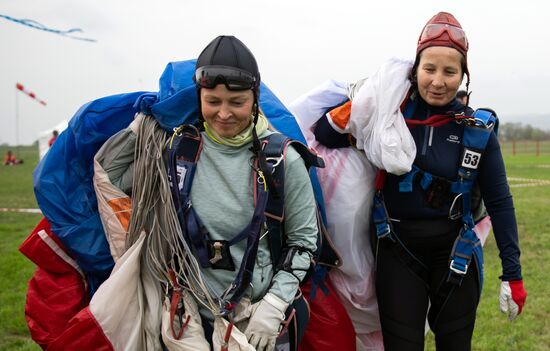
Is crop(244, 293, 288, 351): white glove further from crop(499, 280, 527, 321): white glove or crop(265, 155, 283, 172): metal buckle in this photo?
crop(499, 280, 527, 321): white glove

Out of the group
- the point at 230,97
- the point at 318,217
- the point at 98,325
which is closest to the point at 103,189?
the point at 98,325

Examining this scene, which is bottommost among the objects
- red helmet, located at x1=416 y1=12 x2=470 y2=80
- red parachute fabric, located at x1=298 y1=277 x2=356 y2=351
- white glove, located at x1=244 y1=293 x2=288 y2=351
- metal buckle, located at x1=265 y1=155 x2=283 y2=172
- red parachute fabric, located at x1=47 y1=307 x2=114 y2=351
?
red parachute fabric, located at x1=298 y1=277 x2=356 y2=351

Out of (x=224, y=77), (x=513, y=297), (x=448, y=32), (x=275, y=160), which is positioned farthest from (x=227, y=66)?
(x=513, y=297)

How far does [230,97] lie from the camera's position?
181 centimetres

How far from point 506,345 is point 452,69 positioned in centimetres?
240

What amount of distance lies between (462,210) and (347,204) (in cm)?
53

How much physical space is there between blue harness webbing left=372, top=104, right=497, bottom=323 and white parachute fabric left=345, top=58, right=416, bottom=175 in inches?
4.2

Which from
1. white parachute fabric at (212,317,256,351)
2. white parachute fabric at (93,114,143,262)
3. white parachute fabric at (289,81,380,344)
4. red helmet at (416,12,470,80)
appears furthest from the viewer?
white parachute fabric at (289,81,380,344)

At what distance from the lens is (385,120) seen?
7.33 ft

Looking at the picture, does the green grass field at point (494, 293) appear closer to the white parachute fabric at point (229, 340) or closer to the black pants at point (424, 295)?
the black pants at point (424, 295)

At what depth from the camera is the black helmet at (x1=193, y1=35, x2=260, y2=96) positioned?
1.78m

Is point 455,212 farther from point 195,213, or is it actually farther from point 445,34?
point 195,213

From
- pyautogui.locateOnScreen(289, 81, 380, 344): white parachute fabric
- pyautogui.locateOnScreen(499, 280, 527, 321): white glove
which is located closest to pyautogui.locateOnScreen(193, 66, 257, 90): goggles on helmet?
pyautogui.locateOnScreen(289, 81, 380, 344): white parachute fabric

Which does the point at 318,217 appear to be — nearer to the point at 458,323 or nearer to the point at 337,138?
the point at 337,138
